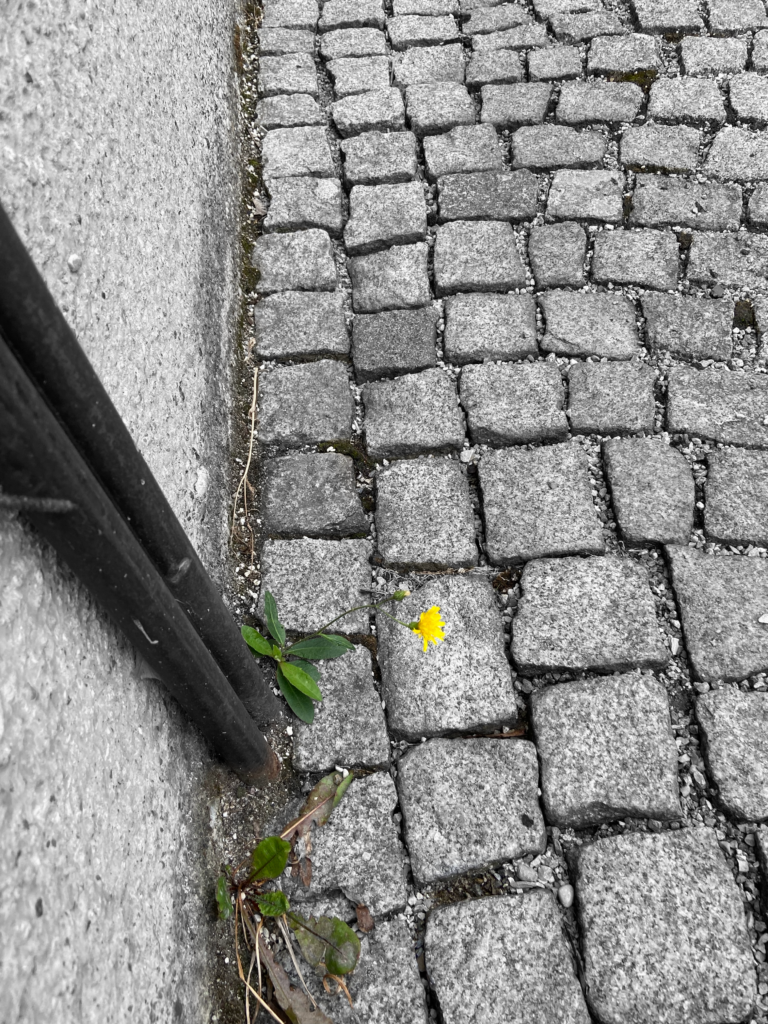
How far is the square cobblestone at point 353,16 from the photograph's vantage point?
4.14 metres

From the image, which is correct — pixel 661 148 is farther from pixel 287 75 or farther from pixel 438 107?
pixel 287 75

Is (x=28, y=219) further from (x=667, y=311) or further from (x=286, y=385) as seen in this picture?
(x=667, y=311)

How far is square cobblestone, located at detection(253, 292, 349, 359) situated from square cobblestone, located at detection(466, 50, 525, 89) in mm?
1529

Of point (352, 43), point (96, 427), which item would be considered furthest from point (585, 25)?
point (96, 427)

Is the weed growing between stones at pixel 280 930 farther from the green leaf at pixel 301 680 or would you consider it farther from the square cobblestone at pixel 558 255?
the square cobblestone at pixel 558 255

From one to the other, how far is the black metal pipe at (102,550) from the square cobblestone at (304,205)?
2.18 m

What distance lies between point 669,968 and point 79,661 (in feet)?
4.28

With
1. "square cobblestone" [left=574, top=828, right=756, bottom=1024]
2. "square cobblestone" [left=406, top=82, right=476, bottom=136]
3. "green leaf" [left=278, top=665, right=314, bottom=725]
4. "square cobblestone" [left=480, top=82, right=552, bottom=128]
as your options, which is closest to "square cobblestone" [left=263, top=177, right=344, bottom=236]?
"square cobblestone" [left=406, top=82, right=476, bottom=136]

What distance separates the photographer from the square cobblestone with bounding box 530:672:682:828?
189 centimetres

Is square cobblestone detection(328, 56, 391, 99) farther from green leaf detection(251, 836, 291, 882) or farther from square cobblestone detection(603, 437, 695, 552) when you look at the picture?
green leaf detection(251, 836, 291, 882)

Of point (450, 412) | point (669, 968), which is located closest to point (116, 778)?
point (669, 968)

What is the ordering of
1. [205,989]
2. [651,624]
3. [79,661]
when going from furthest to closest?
Answer: [651,624] → [205,989] → [79,661]

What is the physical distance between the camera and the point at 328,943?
1.72 meters

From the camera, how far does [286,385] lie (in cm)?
277
